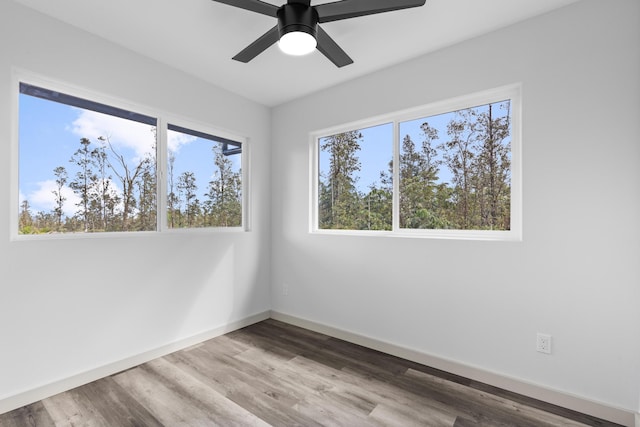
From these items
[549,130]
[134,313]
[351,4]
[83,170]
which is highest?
[351,4]

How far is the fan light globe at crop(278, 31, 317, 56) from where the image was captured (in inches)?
65.7

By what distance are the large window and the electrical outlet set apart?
2.91 m

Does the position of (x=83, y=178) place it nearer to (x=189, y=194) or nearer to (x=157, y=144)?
(x=157, y=144)

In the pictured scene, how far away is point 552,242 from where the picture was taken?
2.01 m

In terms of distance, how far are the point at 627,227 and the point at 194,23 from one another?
3.05m

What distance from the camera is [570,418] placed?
1.84 meters

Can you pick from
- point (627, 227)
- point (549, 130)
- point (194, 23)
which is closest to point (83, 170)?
point (194, 23)

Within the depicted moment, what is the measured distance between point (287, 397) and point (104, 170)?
2196 mm

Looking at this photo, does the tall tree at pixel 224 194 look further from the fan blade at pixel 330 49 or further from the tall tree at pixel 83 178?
the fan blade at pixel 330 49

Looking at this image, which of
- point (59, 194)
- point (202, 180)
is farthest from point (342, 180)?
point (59, 194)

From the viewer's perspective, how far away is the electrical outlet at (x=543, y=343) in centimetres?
201

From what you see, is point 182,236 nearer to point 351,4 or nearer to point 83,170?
point 83,170

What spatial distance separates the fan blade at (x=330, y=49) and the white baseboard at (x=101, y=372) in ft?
8.84

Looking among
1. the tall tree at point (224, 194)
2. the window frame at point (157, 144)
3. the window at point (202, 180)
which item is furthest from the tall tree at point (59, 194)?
the tall tree at point (224, 194)
